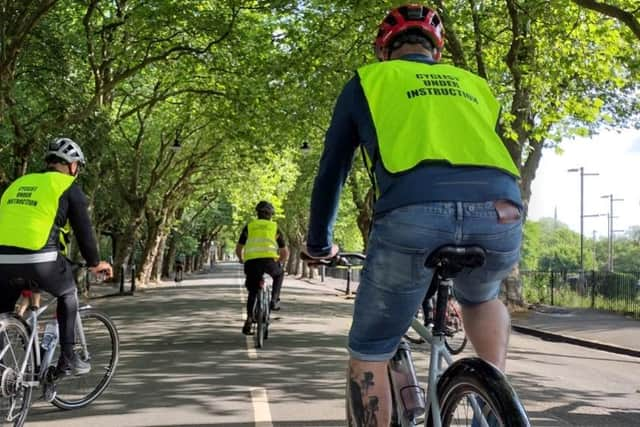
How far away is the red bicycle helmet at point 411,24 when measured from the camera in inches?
111

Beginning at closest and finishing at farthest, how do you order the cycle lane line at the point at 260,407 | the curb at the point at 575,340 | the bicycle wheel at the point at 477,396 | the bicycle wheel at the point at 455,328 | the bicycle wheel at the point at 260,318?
the bicycle wheel at the point at 477,396, the cycle lane line at the point at 260,407, the bicycle wheel at the point at 455,328, the bicycle wheel at the point at 260,318, the curb at the point at 575,340

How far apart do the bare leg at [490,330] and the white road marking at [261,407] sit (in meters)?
2.79

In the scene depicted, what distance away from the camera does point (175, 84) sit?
25.1m

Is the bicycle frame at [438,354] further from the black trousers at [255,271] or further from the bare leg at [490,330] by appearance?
the black trousers at [255,271]

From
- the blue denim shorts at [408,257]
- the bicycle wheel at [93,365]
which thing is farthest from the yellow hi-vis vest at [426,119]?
the bicycle wheel at [93,365]

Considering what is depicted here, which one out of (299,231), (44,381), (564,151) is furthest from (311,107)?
(299,231)

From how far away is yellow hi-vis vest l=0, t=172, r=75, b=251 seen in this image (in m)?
4.72

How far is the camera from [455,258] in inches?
98.5

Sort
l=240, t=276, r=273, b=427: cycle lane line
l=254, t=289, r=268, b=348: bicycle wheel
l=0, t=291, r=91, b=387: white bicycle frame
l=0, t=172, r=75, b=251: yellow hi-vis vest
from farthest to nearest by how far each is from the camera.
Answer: l=254, t=289, r=268, b=348: bicycle wheel < l=240, t=276, r=273, b=427: cycle lane line < l=0, t=291, r=91, b=387: white bicycle frame < l=0, t=172, r=75, b=251: yellow hi-vis vest

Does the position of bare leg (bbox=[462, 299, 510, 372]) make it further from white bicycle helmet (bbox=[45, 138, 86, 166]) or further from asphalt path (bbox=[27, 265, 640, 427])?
white bicycle helmet (bbox=[45, 138, 86, 166])

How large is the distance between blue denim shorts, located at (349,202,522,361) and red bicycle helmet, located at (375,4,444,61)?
2.57 feet

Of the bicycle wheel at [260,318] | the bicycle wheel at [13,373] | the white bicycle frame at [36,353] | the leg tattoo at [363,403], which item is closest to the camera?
the leg tattoo at [363,403]

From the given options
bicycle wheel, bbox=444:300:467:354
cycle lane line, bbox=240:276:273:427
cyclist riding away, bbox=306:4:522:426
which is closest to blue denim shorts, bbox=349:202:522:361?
cyclist riding away, bbox=306:4:522:426

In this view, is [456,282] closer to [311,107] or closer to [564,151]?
[564,151]
